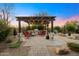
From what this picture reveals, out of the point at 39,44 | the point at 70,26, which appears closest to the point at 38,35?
the point at 39,44

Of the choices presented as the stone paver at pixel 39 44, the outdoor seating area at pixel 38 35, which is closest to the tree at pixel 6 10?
the outdoor seating area at pixel 38 35

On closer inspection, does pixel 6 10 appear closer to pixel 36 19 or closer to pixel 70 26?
pixel 36 19

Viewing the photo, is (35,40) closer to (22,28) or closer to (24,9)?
(22,28)

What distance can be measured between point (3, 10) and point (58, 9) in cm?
74

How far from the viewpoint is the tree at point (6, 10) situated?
3.02 meters

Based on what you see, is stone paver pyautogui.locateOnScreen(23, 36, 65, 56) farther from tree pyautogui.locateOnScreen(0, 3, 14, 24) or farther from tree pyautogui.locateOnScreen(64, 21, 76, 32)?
tree pyautogui.locateOnScreen(0, 3, 14, 24)

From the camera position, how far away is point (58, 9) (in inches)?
119

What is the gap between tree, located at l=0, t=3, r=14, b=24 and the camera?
3.02 meters

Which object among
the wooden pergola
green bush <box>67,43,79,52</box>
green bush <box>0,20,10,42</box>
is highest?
the wooden pergola

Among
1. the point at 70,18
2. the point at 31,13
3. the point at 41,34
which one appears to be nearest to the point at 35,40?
the point at 41,34

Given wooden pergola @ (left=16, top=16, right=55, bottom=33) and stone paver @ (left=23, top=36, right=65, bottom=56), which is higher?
wooden pergola @ (left=16, top=16, right=55, bottom=33)

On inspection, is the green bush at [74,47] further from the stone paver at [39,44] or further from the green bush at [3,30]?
the green bush at [3,30]

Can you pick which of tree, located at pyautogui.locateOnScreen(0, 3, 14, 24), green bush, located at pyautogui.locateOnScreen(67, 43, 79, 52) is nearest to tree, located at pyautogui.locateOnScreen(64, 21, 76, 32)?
green bush, located at pyautogui.locateOnScreen(67, 43, 79, 52)

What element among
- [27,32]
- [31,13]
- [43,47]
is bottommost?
[43,47]
